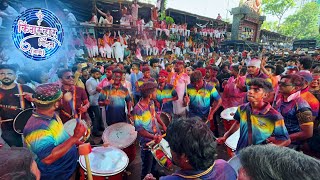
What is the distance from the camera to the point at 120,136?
350 cm

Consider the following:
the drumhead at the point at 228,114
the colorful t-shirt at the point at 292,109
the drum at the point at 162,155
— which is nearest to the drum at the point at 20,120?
the drum at the point at 162,155

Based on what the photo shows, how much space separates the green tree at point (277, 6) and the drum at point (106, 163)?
5335 cm

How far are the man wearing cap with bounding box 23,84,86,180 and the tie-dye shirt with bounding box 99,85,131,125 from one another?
1.86m

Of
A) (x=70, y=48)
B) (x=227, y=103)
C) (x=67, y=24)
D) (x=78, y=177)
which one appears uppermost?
(x=67, y=24)

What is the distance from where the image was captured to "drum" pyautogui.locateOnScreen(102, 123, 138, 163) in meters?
3.30

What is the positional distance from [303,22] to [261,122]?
2422 inches

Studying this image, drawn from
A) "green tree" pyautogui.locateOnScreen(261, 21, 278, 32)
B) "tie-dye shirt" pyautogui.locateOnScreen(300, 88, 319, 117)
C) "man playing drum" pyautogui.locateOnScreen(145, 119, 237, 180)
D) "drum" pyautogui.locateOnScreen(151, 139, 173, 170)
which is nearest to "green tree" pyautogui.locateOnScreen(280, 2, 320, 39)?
"green tree" pyautogui.locateOnScreen(261, 21, 278, 32)

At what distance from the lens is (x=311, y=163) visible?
0.95 m

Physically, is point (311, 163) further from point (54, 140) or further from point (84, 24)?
point (84, 24)

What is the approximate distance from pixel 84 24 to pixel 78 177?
8.65 meters

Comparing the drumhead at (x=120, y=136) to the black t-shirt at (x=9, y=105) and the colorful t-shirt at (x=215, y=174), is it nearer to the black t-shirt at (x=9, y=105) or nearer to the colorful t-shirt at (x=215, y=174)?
the black t-shirt at (x=9, y=105)

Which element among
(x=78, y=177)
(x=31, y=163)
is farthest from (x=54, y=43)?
(x=31, y=163)

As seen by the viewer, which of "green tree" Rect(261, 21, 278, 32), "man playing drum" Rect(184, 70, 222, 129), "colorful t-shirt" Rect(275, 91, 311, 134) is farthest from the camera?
"green tree" Rect(261, 21, 278, 32)

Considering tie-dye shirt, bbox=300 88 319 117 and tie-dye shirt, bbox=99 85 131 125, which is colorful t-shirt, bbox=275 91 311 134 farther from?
tie-dye shirt, bbox=99 85 131 125
